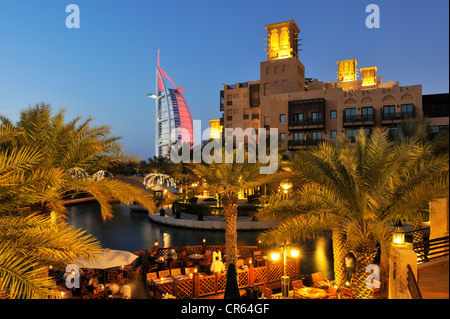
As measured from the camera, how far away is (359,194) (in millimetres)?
7363

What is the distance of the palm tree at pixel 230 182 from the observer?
12555mm

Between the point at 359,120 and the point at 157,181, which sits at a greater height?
the point at 359,120

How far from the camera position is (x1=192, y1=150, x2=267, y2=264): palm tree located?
12.6 m

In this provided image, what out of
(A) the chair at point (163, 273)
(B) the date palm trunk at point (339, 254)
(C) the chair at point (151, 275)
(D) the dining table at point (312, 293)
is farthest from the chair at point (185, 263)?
(B) the date palm trunk at point (339, 254)

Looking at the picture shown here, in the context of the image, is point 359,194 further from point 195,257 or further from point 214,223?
point 214,223

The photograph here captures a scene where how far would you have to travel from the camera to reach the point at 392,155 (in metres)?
6.99

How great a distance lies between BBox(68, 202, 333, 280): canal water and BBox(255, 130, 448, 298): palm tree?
7.38 m

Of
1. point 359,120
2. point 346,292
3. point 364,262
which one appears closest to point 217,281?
point 346,292

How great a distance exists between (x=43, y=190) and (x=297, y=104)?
39525 mm

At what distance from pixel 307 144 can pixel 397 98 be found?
39.6 ft
